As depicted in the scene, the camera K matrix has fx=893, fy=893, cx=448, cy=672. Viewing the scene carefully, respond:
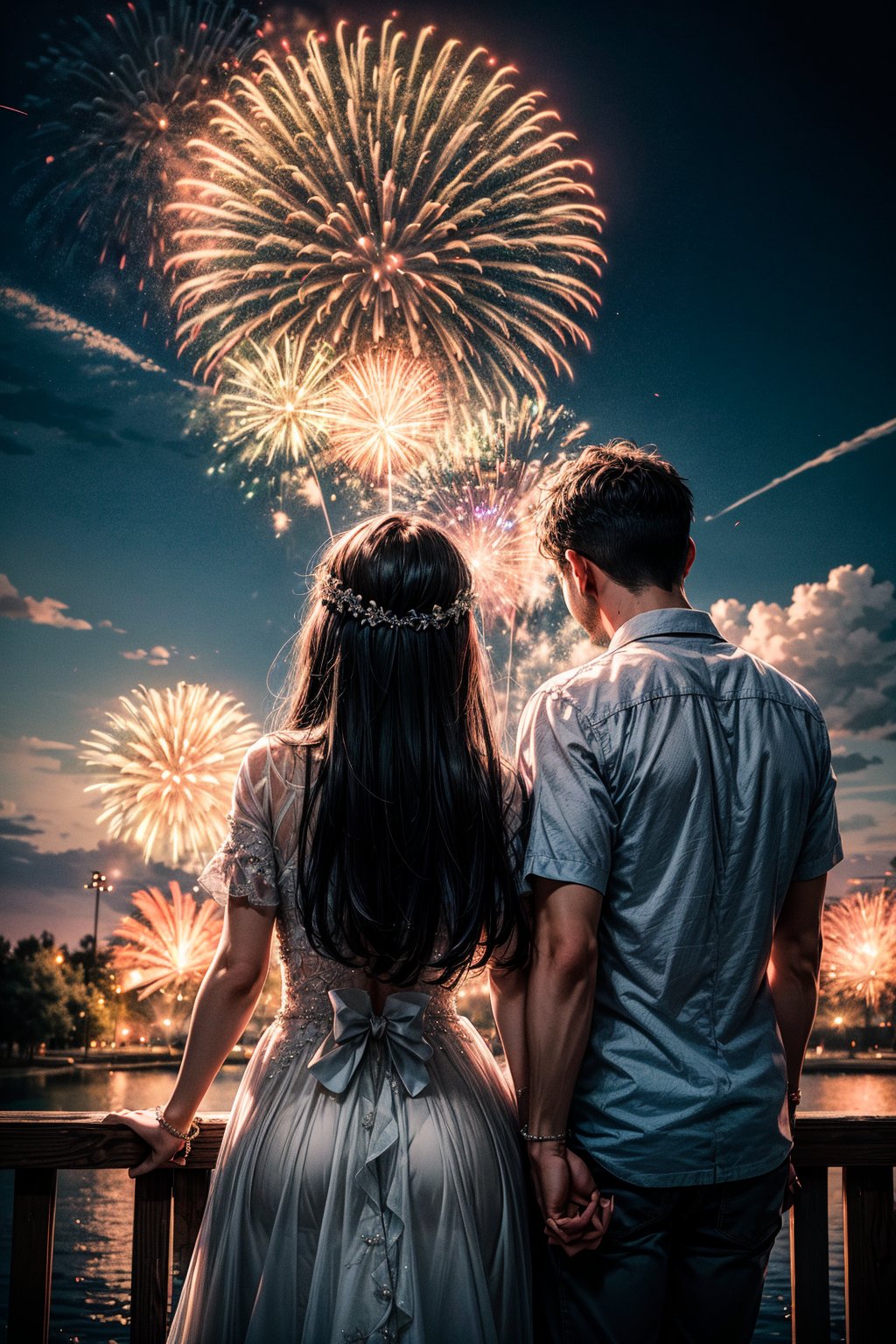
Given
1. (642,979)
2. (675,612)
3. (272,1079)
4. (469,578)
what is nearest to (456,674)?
(469,578)

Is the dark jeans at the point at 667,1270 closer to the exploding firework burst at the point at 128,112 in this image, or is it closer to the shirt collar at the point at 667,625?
the shirt collar at the point at 667,625

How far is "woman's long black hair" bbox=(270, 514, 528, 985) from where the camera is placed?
3.08 ft

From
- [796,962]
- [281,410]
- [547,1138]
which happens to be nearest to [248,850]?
[547,1138]

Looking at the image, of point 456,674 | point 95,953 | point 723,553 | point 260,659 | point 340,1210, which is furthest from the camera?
point 260,659

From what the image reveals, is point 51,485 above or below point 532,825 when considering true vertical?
above

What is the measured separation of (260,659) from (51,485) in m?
1.15

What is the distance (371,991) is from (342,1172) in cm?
18

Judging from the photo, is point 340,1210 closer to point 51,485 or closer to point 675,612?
point 675,612

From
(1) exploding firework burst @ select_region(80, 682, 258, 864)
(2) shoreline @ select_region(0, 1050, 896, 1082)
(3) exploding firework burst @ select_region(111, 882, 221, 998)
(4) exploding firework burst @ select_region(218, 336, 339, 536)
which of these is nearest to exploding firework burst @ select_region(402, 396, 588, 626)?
(4) exploding firework burst @ select_region(218, 336, 339, 536)

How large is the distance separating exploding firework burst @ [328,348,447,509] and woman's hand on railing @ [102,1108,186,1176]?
9.28 feet

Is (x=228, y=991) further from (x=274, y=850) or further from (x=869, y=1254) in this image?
(x=869, y=1254)

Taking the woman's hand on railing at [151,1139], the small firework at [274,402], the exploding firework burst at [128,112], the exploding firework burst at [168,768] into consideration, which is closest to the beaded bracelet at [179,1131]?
the woman's hand on railing at [151,1139]

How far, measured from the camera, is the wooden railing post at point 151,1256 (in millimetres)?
1094

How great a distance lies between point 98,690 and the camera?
12.4 feet
